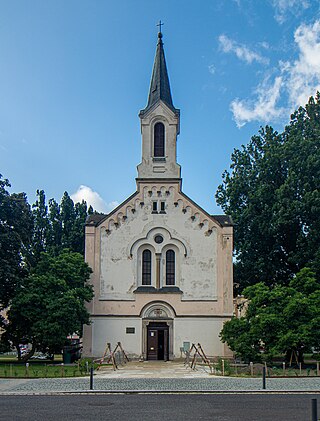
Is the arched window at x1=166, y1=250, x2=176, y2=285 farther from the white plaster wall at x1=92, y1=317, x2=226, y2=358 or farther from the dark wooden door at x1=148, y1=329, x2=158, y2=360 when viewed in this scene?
the dark wooden door at x1=148, y1=329, x2=158, y2=360

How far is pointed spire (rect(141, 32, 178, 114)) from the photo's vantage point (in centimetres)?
4055

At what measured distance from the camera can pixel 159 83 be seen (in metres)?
41.6

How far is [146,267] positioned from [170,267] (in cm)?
167

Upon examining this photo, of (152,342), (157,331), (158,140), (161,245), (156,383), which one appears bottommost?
(156,383)

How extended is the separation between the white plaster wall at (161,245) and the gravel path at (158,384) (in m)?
12.3

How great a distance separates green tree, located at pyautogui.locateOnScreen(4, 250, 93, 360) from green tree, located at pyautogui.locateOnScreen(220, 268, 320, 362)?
31.0 feet

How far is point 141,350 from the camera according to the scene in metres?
36.5

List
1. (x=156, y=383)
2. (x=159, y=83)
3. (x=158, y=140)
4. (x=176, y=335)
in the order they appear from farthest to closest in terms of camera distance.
A: (x=159, y=83)
(x=158, y=140)
(x=176, y=335)
(x=156, y=383)

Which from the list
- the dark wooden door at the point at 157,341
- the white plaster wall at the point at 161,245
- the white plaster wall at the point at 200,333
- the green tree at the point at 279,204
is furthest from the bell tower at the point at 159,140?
the dark wooden door at the point at 157,341

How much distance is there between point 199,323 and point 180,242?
18.5ft

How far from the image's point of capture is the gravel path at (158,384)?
20.7 m

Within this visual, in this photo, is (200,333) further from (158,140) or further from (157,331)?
(158,140)

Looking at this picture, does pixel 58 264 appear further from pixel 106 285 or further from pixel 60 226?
pixel 60 226

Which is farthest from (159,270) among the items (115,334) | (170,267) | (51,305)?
(51,305)
